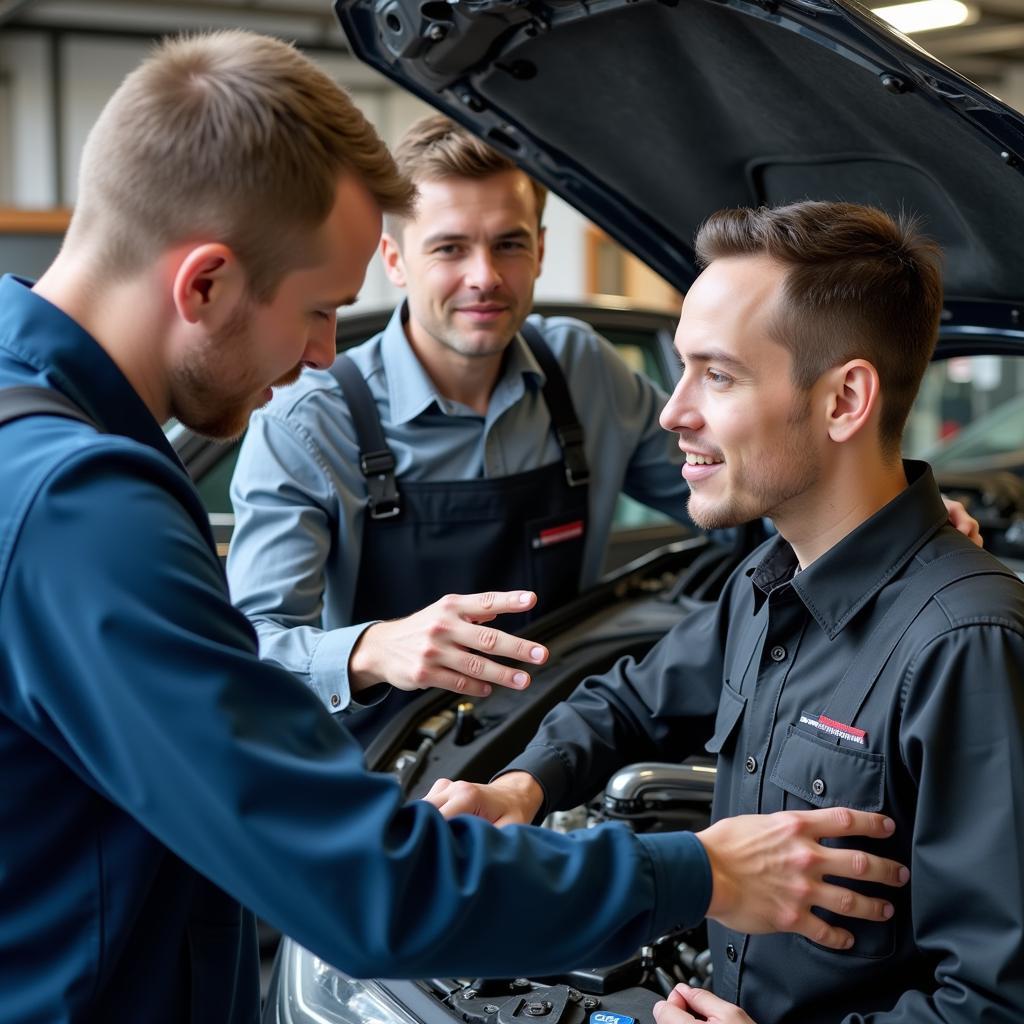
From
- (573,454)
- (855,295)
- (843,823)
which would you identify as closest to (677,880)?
(843,823)

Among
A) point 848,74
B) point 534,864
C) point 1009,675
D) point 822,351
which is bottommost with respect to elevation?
point 534,864

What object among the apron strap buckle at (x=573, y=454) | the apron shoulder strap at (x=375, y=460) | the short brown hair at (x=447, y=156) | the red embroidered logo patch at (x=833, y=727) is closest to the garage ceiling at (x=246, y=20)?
the short brown hair at (x=447, y=156)

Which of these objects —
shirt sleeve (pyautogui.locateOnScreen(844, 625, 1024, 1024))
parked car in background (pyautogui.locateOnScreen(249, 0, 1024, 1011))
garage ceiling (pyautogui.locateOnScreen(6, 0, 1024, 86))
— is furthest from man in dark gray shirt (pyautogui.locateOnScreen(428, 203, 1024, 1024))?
garage ceiling (pyautogui.locateOnScreen(6, 0, 1024, 86))

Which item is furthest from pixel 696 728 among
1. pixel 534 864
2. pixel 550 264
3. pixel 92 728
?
pixel 550 264

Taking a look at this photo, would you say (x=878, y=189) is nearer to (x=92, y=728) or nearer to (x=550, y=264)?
(x=92, y=728)

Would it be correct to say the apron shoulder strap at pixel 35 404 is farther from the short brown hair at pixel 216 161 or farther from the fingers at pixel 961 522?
the fingers at pixel 961 522

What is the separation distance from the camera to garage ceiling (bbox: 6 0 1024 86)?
29.3 ft

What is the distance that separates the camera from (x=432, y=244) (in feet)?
7.05

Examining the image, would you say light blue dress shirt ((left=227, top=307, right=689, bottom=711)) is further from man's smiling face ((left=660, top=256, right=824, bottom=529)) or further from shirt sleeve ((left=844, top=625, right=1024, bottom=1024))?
shirt sleeve ((left=844, top=625, right=1024, bottom=1024))

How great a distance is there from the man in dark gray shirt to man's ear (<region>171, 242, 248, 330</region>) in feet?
1.85

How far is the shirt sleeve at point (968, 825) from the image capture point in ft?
3.69

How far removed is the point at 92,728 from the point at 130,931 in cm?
21

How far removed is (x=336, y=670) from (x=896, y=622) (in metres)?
0.82

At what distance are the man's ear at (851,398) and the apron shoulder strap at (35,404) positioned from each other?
0.78m
